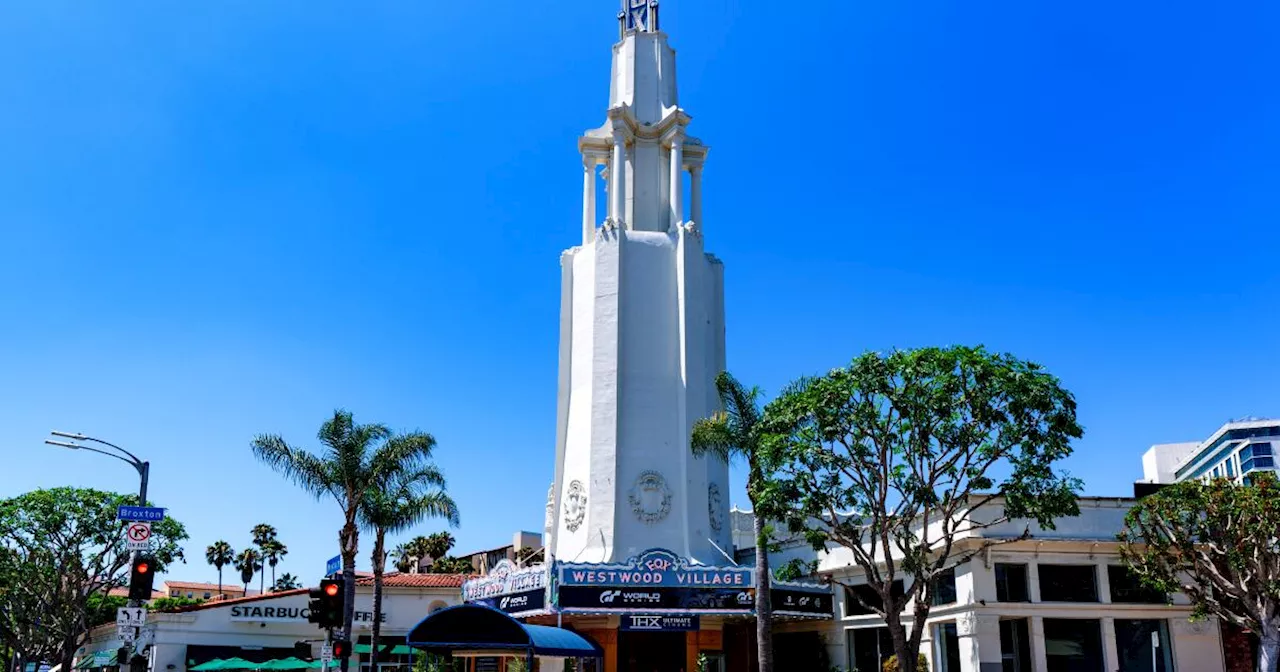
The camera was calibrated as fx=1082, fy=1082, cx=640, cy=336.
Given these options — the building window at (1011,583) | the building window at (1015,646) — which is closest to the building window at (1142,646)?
the building window at (1015,646)

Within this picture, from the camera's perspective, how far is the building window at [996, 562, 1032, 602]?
111 feet

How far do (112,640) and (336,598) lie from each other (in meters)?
47.3

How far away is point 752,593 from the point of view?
3900 centimetres

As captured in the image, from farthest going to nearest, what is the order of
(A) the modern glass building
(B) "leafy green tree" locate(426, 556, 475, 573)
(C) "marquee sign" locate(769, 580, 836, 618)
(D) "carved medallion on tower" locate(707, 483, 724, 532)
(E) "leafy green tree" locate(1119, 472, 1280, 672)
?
(A) the modern glass building → (B) "leafy green tree" locate(426, 556, 475, 573) → (D) "carved medallion on tower" locate(707, 483, 724, 532) → (C) "marquee sign" locate(769, 580, 836, 618) → (E) "leafy green tree" locate(1119, 472, 1280, 672)

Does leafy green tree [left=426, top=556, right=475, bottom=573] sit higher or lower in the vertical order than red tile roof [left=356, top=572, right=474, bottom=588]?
higher

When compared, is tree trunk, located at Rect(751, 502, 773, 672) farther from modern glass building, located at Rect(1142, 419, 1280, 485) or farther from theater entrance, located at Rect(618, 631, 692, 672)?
modern glass building, located at Rect(1142, 419, 1280, 485)

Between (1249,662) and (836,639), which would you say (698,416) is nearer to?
(836,639)

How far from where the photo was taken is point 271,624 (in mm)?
52719

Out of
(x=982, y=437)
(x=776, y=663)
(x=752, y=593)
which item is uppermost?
(x=982, y=437)

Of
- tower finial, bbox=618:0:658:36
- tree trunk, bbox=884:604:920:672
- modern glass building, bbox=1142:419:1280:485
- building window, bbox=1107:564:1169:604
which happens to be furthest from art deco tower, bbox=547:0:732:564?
modern glass building, bbox=1142:419:1280:485

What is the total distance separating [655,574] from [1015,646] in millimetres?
12186

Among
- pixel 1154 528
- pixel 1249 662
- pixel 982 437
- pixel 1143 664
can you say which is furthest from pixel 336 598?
pixel 1249 662

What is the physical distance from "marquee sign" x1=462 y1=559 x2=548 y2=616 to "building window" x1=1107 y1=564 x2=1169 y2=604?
1909 centimetres

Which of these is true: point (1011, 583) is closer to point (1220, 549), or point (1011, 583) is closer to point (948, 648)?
point (948, 648)
